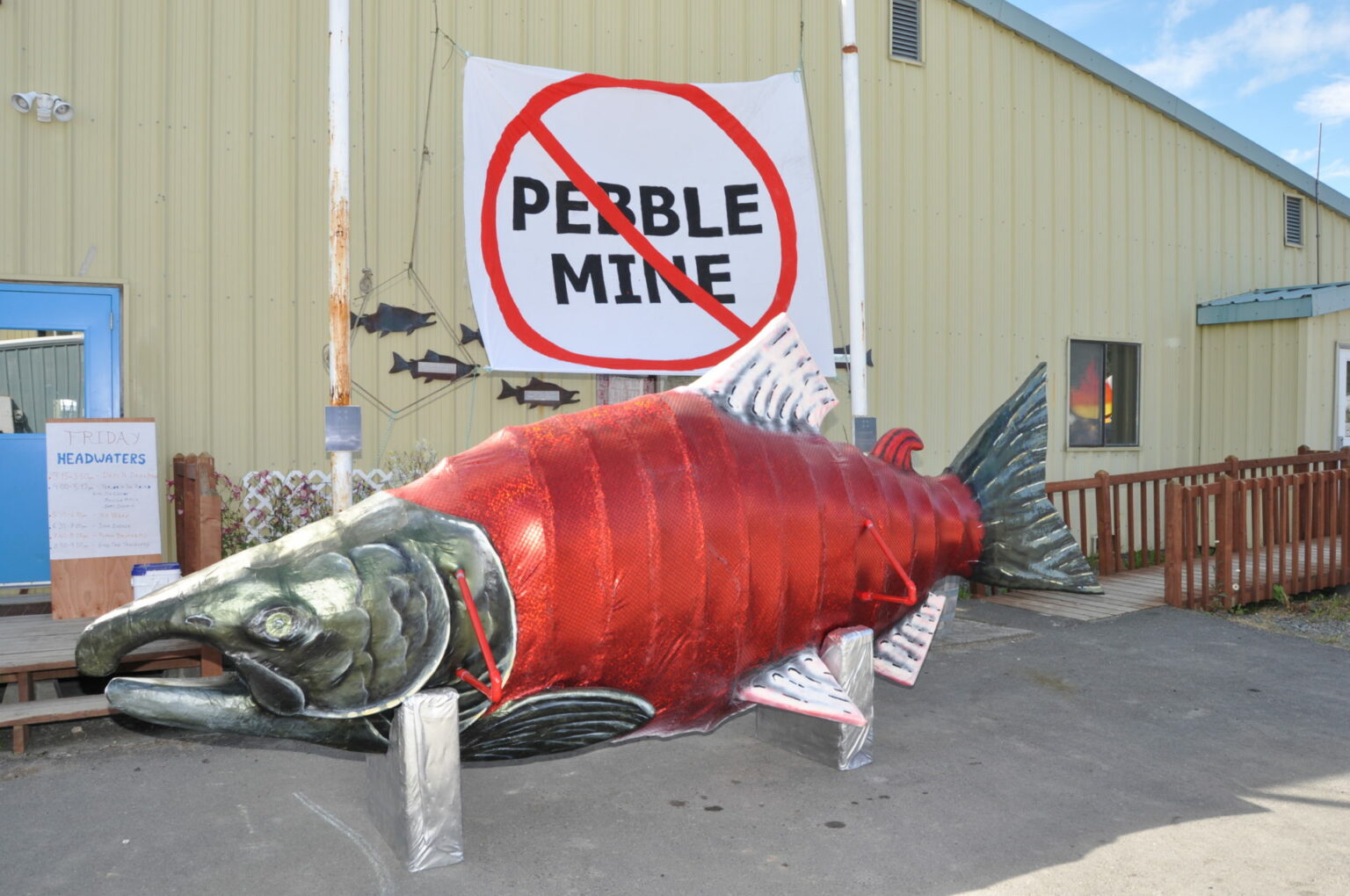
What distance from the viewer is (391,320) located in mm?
7355

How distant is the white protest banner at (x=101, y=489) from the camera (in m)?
5.52

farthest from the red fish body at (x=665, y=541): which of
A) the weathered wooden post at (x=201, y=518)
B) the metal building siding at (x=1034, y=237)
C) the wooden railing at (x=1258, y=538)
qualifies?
the metal building siding at (x=1034, y=237)

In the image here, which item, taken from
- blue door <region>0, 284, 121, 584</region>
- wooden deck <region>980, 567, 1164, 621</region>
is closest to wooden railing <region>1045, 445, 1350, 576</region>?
wooden deck <region>980, 567, 1164, 621</region>

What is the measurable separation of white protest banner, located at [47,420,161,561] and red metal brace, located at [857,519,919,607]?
13.5 ft

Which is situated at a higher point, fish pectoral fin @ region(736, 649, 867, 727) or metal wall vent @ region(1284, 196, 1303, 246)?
metal wall vent @ region(1284, 196, 1303, 246)

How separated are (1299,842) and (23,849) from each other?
14.5 feet

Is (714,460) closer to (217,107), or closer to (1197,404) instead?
(217,107)

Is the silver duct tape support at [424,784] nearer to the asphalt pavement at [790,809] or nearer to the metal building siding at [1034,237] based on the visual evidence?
the asphalt pavement at [790,809]

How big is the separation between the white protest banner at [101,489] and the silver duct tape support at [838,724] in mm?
3632

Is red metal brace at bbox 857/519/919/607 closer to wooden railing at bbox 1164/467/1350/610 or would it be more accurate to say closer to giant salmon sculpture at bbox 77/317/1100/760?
giant salmon sculpture at bbox 77/317/1100/760

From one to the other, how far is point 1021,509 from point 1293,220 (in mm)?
10802

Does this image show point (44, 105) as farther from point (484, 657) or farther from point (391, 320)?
point (484, 657)

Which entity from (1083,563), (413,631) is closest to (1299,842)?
(1083,563)

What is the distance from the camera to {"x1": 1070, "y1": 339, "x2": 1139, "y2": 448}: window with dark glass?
1056 cm
